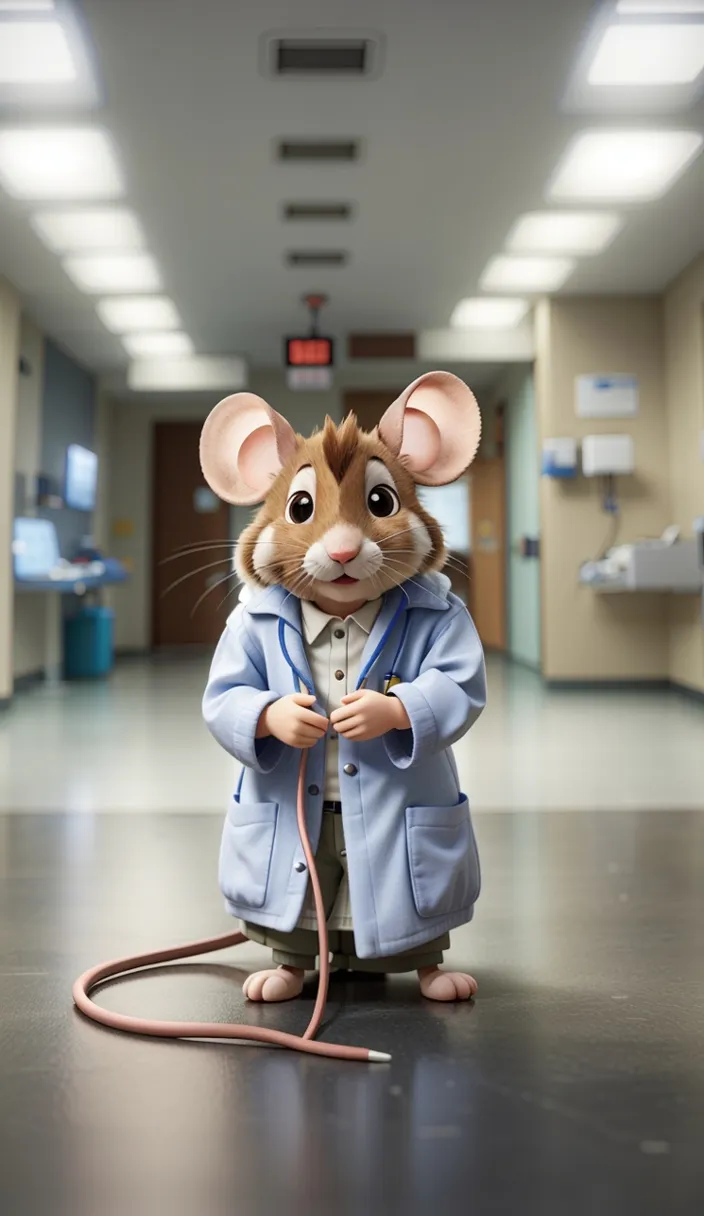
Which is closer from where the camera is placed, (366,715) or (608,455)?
(366,715)

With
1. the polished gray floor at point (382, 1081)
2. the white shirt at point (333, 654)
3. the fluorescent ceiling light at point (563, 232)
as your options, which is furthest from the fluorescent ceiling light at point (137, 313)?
the white shirt at point (333, 654)

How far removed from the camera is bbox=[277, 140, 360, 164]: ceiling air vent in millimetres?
4227

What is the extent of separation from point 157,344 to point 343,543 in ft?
22.0

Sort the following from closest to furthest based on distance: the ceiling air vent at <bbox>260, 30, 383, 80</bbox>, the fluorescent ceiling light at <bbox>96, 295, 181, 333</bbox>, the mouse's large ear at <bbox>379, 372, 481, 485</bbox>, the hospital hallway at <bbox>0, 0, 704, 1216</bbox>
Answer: the hospital hallway at <bbox>0, 0, 704, 1216</bbox> → the mouse's large ear at <bbox>379, 372, 481, 485</bbox> → the ceiling air vent at <bbox>260, 30, 383, 80</bbox> → the fluorescent ceiling light at <bbox>96, 295, 181, 333</bbox>

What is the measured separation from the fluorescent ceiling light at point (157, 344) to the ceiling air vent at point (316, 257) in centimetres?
183

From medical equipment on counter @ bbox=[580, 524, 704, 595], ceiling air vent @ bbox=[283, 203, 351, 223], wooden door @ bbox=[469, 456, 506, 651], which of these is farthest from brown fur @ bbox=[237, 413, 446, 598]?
wooden door @ bbox=[469, 456, 506, 651]

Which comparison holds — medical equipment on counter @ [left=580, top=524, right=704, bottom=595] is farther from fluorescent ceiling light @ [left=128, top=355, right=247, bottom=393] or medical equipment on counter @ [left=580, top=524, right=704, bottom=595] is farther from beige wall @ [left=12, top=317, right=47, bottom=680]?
beige wall @ [left=12, top=317, right=47, bottom=680]

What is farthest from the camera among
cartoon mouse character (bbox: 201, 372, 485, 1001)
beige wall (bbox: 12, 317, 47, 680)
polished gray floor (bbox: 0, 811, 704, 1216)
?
beige wall (bbox: 12, 317, 47, 680)

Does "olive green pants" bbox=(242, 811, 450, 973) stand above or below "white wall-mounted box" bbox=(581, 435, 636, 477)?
below

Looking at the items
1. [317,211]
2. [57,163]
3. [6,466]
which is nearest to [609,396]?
[317,211]

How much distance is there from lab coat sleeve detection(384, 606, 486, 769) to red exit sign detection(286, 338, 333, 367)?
512 centimetres

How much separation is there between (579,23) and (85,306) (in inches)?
164

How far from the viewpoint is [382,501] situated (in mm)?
1474

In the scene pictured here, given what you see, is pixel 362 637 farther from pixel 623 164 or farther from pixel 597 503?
pixel 597 503
